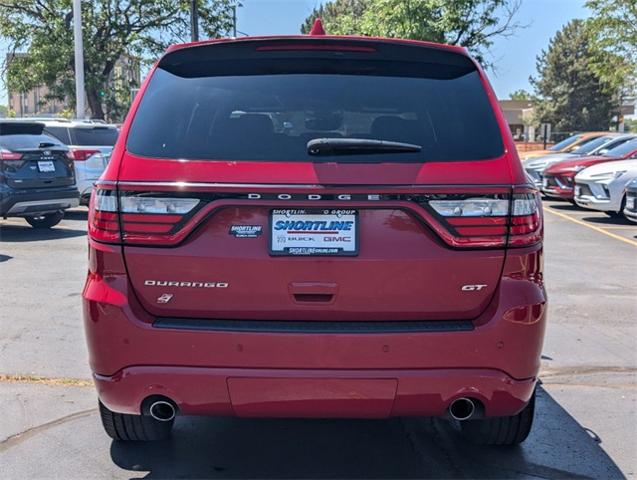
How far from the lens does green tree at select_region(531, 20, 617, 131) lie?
63.4 metres

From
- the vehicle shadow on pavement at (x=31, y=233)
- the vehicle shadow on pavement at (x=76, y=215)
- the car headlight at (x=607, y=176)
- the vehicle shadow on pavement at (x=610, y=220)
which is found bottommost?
the vehicle shadow on pavement at (x=76, y=215)

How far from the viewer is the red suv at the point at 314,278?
2801 millimetres

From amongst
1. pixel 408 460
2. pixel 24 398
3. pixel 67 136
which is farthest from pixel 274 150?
pixel 67 136

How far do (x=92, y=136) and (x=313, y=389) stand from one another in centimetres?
1147

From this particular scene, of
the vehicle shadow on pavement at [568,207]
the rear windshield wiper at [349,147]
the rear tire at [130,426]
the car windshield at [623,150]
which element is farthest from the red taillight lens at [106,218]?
the car windshield at [623,150]

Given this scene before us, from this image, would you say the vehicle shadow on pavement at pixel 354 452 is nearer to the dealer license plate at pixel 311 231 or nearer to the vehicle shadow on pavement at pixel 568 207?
the dealer license plate at pixel 311 231

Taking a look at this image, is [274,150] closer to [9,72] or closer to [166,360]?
[166,360]

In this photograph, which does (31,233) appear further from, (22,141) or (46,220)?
(22,141)

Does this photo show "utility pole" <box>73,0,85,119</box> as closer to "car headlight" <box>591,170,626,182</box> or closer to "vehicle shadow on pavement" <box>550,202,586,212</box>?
"vehicle shadow on pavement" <box>550,202,586,212</box>

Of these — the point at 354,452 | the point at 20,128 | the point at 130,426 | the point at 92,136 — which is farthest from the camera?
the point at 92,136

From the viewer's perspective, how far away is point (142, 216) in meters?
2.85

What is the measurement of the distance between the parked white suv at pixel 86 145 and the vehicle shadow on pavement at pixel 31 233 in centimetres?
115

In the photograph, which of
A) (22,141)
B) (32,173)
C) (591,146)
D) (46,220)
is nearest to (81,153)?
(46,220)

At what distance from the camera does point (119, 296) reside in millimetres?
2865
